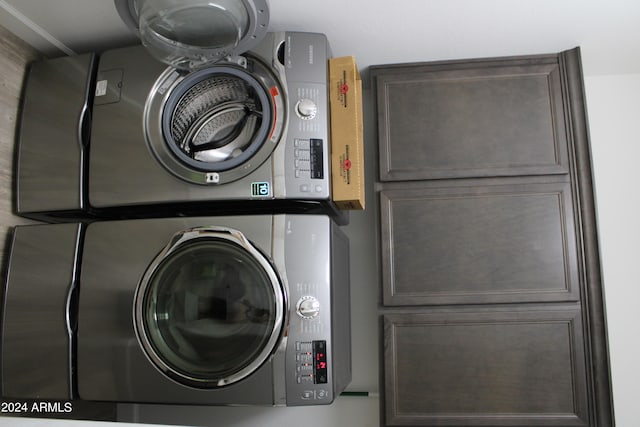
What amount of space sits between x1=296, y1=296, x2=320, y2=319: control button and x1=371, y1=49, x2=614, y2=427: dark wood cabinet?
1.41 ft

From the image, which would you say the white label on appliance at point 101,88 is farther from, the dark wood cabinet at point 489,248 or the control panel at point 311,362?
the control panel at point 311,362

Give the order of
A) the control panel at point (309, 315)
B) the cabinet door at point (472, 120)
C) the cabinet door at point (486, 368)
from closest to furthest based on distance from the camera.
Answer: the control panel at point (309, 315)
the cabinet door at point (486, 368)
the cabinet door at point (472, 120)

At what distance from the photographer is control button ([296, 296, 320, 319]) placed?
167 centimetres

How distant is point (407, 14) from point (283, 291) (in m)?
1.09

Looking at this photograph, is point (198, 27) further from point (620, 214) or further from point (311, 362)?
point (620, 214)

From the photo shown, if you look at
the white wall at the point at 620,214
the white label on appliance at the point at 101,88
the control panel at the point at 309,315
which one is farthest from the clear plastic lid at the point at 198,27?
the white wall at the point at 620,214

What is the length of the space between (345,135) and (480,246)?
695 millimetres

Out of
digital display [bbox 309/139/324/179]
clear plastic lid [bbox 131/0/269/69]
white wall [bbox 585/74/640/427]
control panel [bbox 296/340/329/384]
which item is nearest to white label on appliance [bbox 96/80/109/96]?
clear plastic lid [bbox 131/0/269/69]

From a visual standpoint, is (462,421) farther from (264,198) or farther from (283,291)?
(264,198)

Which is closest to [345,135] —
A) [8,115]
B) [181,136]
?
[181,136]

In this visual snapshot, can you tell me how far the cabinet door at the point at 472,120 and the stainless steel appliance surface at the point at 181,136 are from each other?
386mm

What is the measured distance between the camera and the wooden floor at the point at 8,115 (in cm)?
192

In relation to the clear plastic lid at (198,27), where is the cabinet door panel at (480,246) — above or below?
below

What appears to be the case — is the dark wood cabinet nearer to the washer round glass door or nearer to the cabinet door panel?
the cabinet door panel
